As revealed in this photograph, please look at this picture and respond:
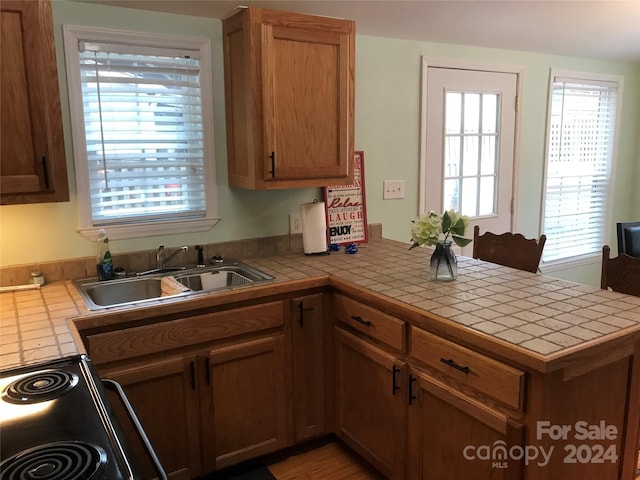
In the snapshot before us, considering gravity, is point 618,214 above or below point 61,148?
below

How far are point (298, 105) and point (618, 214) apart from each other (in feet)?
11.3

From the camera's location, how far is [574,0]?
7.70 feet

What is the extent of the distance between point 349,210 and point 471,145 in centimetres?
106

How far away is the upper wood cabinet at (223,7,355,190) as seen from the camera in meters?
2.32

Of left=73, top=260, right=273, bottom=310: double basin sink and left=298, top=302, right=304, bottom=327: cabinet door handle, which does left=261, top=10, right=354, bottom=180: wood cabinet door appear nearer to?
left=73, top=260, right=273, bottom=310: double basin sink

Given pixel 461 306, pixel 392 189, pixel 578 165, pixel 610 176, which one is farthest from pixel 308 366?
pixel 610 176

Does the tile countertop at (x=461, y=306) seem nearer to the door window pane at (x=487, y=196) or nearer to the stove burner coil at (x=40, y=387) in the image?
the stove burner coil at (x=40, y=387)

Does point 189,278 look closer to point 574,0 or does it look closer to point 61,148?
point 61,148

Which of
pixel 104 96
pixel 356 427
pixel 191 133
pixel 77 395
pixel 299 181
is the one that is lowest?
pixel 356 427

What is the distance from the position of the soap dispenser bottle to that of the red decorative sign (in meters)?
1.18

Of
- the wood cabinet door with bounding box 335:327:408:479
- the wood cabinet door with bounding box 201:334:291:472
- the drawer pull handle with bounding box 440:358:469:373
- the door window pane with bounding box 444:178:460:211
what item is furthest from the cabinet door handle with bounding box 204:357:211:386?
→ the door window pane with bounding box 444:178:460:211

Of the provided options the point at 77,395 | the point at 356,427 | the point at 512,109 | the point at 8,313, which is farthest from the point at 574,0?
the point at 8,313

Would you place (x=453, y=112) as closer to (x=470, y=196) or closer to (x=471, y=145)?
(x=471, y=145)

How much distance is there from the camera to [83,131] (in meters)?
2.29
